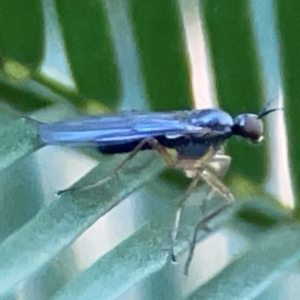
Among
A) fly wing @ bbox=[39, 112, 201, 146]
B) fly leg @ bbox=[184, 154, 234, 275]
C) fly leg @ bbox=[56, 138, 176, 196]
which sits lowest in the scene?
fly leg @ bbox=[184, 154, 234, 275]

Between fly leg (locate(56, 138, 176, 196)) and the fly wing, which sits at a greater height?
the fly wing

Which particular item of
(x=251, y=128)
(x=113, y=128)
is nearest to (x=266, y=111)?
(x=251, y=128)

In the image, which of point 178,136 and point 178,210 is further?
point 178,136

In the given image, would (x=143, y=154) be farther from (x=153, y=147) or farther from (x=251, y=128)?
(x=251, y=128)

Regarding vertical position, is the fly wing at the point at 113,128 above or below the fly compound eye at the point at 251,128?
above

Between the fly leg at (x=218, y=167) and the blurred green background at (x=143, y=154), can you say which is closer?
the blurred green background at (x=143, y=154)

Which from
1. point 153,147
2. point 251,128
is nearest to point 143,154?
point 153,147
